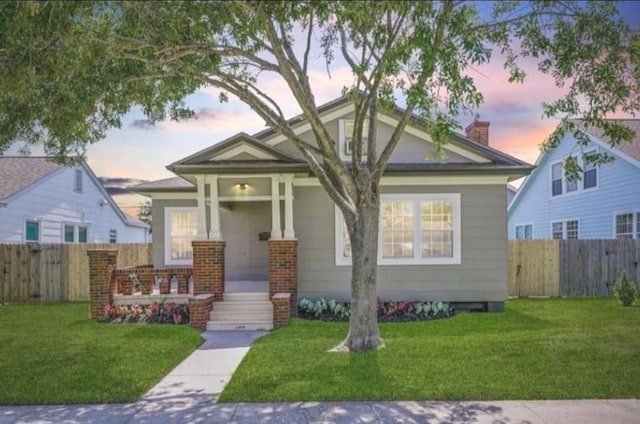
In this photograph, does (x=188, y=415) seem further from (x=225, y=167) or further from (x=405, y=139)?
(x=405, y=139)

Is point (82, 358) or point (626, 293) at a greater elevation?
point (626, 293)

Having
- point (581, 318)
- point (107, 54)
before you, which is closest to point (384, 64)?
point (107, 54)

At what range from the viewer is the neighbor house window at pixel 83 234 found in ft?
68.0

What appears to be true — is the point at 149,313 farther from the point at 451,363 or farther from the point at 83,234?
the point at 83,234

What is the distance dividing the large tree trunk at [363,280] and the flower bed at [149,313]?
4.56 metres

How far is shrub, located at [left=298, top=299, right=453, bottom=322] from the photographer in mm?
11188

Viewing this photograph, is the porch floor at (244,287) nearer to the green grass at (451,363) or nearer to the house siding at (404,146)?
the green grass at (451,363)

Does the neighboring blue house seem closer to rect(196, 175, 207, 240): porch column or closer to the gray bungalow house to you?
the gray bungalow house

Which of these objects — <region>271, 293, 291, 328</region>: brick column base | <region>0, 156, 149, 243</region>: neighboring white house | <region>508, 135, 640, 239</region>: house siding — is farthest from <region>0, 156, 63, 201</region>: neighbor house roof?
<region>508, 135, 640, 239</region>: house siding

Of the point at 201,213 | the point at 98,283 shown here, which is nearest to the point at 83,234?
the point at 98,283

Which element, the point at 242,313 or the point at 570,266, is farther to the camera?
the point at 570,266

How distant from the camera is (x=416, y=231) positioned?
12.1 metres

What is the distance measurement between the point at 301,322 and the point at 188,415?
5.42 meters

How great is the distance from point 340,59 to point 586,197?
45.8 feet
